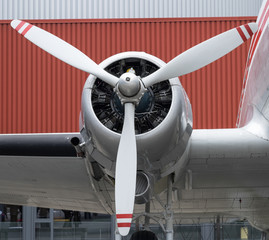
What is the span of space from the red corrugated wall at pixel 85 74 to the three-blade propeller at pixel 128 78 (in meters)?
11.8

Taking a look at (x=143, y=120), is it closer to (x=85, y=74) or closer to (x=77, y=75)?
(x=85, y=74)

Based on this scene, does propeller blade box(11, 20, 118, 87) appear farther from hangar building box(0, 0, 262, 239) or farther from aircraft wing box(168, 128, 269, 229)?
hangar building box(0, 0, 262, 239)

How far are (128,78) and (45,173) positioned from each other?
10.1ft

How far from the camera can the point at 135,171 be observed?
8.01 metres

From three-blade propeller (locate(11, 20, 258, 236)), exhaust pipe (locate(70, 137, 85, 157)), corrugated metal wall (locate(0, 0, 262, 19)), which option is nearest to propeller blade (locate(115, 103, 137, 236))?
three-blade propeller (locate(11, 20, 258, 236))

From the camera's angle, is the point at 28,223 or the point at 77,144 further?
the point at 28,223

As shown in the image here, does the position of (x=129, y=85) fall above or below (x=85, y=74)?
below

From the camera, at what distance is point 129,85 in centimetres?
763

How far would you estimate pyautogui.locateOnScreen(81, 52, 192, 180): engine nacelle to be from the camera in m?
7.89

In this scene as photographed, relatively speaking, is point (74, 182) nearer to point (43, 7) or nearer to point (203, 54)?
point (203, 54)

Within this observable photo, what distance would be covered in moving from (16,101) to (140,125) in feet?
45.2

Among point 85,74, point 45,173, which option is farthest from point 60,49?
point 85,74

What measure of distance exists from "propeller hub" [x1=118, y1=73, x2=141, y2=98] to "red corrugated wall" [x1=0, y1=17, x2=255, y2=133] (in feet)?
41.5

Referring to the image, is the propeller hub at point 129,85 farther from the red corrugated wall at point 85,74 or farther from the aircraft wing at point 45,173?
the red corrugated wall at point 85,74
